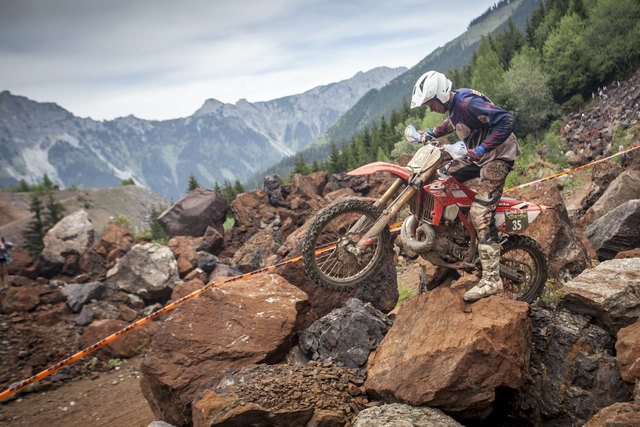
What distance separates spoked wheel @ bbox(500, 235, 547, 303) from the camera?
5266 millimetres

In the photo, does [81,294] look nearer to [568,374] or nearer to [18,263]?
[18,263]

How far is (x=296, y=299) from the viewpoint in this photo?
236 inches

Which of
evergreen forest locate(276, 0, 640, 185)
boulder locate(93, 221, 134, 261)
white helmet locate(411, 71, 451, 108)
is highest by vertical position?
evergreen forest locate(276, 0, 640, 185)

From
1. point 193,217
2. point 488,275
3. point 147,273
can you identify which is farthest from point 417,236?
point 193,217

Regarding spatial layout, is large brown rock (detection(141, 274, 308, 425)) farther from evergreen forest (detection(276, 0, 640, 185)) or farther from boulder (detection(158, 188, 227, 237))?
evergreen forest (detection(276, 0, 640, 185))

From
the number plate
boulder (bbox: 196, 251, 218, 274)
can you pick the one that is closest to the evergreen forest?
boulder (bbox: 196, 251, 218, 274)

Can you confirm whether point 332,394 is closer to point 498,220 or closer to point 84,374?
point 498,220

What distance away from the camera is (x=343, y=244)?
511 cm

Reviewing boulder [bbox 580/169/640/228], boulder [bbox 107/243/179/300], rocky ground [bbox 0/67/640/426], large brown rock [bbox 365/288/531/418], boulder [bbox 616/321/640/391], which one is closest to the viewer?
boulder [bbox 616/321/640/391]

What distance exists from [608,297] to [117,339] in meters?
10.3

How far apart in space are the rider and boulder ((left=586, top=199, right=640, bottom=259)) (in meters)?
4.94

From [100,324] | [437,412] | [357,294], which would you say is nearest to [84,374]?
[100,324]

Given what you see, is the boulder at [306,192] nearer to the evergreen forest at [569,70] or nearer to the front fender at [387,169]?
the front fender at [387,169]

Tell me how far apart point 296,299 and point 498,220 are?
330cm
